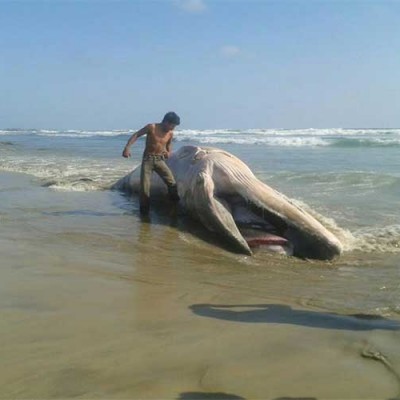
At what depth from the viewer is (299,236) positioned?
5496 millimetres

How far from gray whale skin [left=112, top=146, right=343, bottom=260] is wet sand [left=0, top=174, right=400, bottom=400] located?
302 millimetres

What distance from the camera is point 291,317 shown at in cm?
335

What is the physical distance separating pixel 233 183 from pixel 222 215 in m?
0.49

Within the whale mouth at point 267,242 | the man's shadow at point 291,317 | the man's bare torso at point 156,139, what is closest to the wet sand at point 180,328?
the man's shadow at point 291,317

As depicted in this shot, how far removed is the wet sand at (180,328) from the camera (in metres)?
2.38

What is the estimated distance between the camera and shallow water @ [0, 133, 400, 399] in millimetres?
2412

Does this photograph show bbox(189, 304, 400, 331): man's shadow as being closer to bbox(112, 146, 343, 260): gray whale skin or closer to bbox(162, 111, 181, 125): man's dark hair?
bbox(112, 146, 343, 260): gray whale skin

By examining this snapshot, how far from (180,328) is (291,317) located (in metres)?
0.73

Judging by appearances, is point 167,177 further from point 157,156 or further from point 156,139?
point 156,139

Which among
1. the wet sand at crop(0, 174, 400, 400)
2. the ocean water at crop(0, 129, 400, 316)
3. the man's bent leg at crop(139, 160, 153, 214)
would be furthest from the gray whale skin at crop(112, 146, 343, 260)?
the man's bent leg at crop(139, 160, 153, 214)

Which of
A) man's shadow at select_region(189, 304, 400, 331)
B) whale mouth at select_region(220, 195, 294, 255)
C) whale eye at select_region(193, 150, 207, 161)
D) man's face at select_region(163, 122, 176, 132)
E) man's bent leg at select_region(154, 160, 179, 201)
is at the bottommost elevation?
man's shadow at select_region(189, 304, 400, 331)

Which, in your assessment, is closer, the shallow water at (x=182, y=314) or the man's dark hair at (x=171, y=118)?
the shallow water at (x=182, y=314)

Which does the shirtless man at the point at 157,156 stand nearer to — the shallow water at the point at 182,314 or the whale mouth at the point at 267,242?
the shallow water at the point at 182,314

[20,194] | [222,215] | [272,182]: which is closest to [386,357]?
[222,215]
